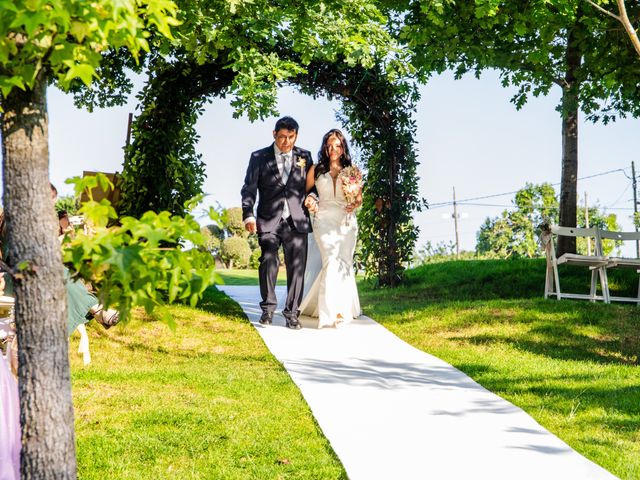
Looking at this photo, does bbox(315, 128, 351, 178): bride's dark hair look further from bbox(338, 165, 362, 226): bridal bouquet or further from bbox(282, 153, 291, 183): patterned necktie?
bbox(282, 153, 291, 183): patterned necktie

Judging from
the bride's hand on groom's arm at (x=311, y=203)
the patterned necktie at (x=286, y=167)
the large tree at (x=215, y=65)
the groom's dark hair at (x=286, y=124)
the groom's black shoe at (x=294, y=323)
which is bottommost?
the groom's black shoe at (x=294, y=323)

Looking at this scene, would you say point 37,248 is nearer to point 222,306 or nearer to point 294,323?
point 294,323

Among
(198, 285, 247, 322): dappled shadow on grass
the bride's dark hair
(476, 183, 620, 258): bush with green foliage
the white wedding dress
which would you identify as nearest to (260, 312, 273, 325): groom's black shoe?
(198, 285, 247, 322): dappled shadow on grass

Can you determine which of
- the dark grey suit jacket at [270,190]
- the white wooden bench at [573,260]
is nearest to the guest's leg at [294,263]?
the dark grey suit jacket at [270,190]

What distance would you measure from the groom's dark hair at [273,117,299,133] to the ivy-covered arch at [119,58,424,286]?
344 cm

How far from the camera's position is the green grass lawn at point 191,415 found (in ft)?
15.7

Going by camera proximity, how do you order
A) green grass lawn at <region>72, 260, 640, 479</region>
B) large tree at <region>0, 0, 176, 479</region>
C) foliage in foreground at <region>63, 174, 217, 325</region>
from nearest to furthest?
1. foliage in foreground at <region>63, 174, 217, 325</region>
2. large tree at <region>0, 0, 176, 479</region>
3. green grass lawn at <region>72, 260, 640, 479</region>

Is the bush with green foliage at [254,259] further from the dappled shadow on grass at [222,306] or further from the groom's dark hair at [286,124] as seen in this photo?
the groom's dark hair at [286,124]

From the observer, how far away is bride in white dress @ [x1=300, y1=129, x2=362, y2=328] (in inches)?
412

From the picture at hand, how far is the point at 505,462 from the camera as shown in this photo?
4.99 metres

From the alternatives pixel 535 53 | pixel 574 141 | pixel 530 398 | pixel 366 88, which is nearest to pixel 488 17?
pixel 535 53

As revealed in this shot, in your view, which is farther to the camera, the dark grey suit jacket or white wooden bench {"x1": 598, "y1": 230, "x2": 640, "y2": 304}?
white wooden bench {"x1": 598, "y1": 230, "x2": 640, "y2": 304}

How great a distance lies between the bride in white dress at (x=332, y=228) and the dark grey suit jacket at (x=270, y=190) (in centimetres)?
22

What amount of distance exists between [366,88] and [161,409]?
31.2 ft
